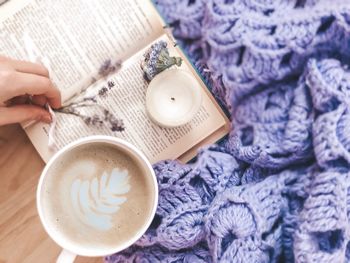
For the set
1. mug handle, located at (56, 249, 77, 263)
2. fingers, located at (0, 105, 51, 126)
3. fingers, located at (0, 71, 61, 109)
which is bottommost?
mug handle, located at (56, 249, 77, 263)

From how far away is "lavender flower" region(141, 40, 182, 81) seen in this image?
0.67 metres

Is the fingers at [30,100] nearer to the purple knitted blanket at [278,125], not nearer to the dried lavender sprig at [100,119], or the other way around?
the dried lavender sprig at [100,119]

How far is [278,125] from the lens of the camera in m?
0.51

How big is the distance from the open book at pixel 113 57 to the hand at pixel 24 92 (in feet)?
0.11

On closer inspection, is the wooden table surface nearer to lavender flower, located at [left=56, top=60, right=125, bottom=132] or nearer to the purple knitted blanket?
lavender flower, located at [left=56, top=60, right=125, bottom=132]

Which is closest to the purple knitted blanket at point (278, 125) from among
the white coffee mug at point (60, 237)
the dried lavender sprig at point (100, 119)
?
the white coffee mug at point (60, 237)

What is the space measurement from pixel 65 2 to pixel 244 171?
34cm

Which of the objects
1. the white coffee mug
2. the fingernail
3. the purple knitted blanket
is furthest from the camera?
the fingernail

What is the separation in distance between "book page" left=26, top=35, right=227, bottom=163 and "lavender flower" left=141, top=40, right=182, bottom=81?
2 cm

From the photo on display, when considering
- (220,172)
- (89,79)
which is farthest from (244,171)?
(89,79)

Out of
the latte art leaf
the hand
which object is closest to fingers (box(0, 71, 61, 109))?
the hand

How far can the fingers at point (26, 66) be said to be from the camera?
0.61 m

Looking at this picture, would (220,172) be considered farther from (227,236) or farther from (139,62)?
(139,62)

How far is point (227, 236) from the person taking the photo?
20.6 inches
